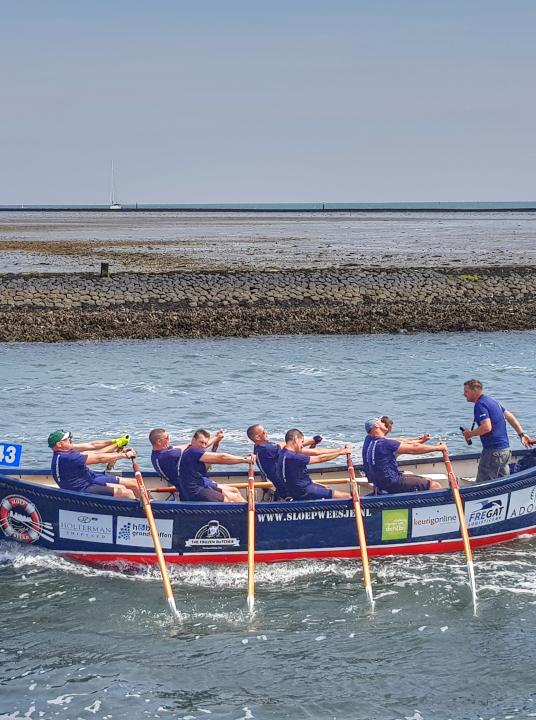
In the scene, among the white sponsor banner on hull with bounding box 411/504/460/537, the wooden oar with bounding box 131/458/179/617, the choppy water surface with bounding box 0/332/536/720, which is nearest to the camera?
the choppy water surface with bounding box 0/332/536/720

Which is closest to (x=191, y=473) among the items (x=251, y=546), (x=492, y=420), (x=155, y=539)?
(x=155, y=539)

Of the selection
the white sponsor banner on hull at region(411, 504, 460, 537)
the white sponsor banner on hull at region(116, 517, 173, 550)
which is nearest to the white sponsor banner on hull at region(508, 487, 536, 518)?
the white sponsor banner on hull at region(411, 504, 460, 537)

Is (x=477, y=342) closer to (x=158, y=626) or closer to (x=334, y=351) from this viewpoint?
(x=334, y=351)

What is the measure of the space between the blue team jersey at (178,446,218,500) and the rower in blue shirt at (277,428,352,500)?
1222mm

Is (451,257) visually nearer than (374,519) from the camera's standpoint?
No

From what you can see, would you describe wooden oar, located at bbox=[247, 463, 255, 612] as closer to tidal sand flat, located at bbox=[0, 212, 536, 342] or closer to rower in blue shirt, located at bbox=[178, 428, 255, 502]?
rower in blue shirt, located at bbox=[178, 428, 255, 502]

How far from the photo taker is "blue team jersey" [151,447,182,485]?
15.3 m

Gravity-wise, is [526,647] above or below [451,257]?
below

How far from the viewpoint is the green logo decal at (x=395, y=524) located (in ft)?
49.8

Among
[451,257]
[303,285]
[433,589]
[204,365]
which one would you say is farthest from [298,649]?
[451,257]

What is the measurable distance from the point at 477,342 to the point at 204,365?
10647mm

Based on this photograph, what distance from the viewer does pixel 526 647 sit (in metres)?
12.6

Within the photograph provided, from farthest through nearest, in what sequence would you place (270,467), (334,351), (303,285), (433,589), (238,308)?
(303,285), (238,308), (334,351), (270,467), (433,589)

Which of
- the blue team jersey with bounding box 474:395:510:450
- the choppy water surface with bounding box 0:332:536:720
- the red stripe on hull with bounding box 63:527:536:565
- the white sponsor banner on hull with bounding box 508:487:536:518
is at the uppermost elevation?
the blue team jersey with bounding box 474:395:510:450
